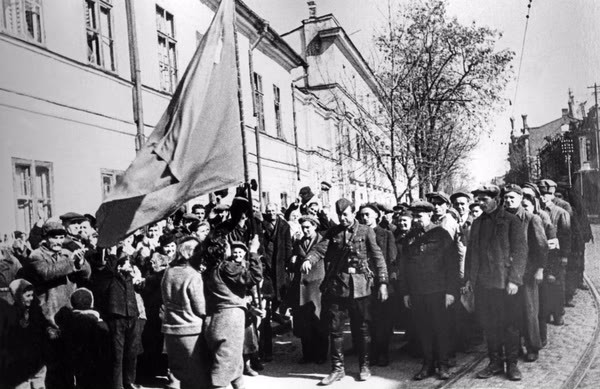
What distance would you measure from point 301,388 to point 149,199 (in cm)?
223

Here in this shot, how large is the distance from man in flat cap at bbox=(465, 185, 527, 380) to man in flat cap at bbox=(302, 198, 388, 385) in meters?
0.86

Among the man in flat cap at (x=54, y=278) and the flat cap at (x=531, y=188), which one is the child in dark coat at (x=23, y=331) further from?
the flat cap at (x=531, y=188)

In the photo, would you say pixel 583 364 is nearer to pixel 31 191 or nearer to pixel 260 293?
pixel 260 293

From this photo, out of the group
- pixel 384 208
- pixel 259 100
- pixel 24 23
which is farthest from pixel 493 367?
pixel 259 100

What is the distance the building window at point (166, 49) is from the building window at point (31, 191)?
306 centimetres

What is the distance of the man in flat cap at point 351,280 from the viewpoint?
4969mm

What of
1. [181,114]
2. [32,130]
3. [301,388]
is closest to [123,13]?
[32,130]

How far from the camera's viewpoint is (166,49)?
881 cm

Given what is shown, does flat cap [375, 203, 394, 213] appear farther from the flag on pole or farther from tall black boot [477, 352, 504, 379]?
the flag on pole

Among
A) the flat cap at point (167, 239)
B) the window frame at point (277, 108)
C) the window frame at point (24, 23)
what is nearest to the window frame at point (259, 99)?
the window frame at point (277, 108)

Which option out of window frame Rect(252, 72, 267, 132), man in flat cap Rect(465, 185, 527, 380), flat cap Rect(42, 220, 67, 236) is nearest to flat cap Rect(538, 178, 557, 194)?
man in flat cap Rect(465, 185, 527, 380)

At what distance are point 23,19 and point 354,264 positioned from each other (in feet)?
14.3

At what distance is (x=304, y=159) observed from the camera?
1627 cm

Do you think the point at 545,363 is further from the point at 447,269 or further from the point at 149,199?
the point at 149,199
